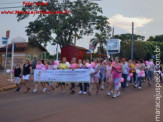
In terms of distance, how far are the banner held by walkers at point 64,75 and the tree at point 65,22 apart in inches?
892

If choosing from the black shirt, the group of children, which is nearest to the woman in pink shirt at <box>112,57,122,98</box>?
the group of children

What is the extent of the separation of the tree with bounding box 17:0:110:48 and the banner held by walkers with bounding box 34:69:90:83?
22.7 meters

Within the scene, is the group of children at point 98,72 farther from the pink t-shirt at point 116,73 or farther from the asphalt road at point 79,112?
the asphalt road at point 79,112

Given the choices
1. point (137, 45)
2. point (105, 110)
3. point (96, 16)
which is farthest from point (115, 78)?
point (137, 45)

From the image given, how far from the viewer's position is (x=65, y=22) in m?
35.9

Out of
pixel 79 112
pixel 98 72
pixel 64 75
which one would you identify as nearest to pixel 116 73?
pixel 98 72

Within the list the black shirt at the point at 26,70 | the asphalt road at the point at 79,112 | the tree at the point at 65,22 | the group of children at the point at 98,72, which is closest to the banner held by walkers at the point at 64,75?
the group of children at the point at 98,72

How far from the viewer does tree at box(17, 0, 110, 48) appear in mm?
36469

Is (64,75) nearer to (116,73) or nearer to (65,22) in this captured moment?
(116,73)

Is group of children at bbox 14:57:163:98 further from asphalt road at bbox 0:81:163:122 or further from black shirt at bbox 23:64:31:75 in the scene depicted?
asphalt road at bbox 0:81:163:122

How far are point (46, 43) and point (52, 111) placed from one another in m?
31.0

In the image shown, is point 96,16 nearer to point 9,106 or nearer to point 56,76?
point 56,76

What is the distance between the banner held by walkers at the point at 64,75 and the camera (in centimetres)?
1254

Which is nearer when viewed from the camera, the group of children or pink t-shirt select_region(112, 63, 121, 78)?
pink t-shirt select_region(112, 63, 121, 78)
